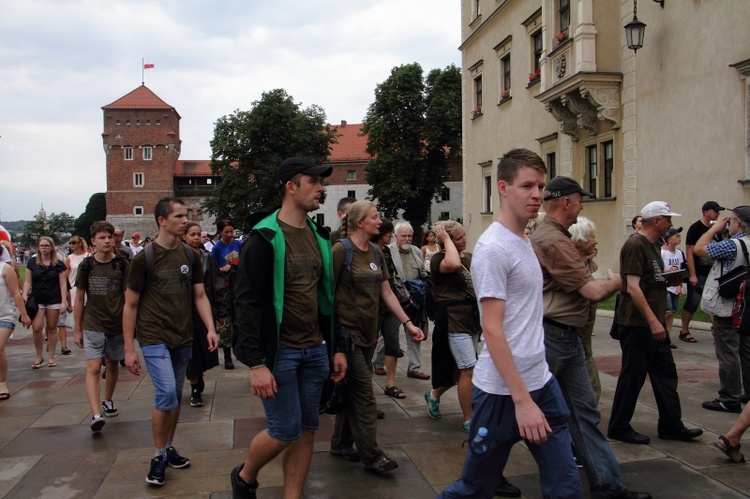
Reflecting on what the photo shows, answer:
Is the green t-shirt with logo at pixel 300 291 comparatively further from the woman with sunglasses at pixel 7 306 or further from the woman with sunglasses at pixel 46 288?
the woman with sunglasses at pixel 46 288

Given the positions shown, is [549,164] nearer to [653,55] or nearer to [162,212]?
[653,55]

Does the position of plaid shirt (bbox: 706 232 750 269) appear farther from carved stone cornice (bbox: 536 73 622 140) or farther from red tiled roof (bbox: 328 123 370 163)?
red tiled roof (bbox: 328 123 370 163)

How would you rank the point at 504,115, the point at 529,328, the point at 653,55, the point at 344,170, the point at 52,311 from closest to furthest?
the point at 529,328, the point at 52,311, the point at 653,55, the point at 504,115, the point at 344,170

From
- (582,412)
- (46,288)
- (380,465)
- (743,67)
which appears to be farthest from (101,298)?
(743,67)

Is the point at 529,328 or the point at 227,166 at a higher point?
the point at 227,166

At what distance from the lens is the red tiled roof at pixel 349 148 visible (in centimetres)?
7850

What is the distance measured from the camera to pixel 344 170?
257 feet

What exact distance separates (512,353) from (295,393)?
1299 millimetres

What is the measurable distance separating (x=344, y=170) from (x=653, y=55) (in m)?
63.7

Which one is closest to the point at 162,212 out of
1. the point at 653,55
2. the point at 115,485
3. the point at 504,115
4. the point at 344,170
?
the point at 115,485

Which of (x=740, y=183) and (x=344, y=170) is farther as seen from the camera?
(x=344, y=170)

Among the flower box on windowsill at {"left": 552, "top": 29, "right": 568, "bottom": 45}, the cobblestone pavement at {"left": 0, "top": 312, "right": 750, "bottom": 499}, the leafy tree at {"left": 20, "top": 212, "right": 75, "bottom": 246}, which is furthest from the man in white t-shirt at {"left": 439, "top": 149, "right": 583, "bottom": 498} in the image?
the leafy tree at {"left": 20, "top": 212, "right": 75, "bottom": 246}

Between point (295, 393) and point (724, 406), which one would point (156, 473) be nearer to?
point (295, 393)

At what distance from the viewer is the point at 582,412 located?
396 centimetres
